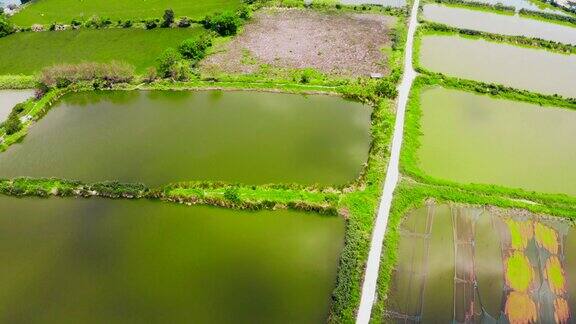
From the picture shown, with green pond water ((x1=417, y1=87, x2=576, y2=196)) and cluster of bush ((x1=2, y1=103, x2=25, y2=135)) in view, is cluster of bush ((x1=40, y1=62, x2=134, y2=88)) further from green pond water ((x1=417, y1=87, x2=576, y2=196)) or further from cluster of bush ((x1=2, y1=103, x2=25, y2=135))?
green pond water ((x1=417, y1=87, x2=576, y2=196))

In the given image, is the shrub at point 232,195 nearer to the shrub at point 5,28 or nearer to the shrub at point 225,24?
the shrub at point 225,24

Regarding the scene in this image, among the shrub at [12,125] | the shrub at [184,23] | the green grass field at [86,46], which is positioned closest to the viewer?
the shrub at [12,125]

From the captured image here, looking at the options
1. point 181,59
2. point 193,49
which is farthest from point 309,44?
point 181,59

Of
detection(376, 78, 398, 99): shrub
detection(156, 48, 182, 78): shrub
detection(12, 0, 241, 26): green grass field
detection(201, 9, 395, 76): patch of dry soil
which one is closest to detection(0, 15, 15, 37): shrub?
detection(12, 0, 241, 26): green grass field

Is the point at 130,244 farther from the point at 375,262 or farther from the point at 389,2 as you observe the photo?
the point at 389,2

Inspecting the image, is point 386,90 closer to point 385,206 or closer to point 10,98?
point 385,206

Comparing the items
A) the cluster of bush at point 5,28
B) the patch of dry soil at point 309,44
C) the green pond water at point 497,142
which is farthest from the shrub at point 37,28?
the green pond water at point 497,142

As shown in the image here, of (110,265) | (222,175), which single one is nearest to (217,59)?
(222,175)
